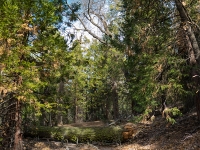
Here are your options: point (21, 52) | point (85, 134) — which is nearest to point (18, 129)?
point (21, 52)

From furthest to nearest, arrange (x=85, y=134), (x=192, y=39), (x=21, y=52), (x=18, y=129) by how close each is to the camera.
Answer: (x=85, y=134)
(x=18, y=129)
(x=192, y=39)
(x=21, y=52)

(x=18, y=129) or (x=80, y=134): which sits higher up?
(x=18, y=129)

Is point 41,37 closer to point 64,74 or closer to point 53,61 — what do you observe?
point 53,61

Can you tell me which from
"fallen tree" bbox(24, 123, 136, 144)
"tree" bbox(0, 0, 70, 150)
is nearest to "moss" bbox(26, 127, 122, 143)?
"fallen tree" bbox(24, 123, 136, 144)

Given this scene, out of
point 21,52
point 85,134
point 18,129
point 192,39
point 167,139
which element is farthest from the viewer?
point 85,134

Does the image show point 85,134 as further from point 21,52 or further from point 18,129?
point 21,52

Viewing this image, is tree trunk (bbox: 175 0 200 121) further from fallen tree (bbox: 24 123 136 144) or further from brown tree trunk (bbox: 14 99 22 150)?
brown tree trunk (bbox: 14 99 22 150)

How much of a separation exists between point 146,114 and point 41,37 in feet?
18.4

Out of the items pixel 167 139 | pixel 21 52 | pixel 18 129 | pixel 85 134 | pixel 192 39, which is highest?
pixel 192 39

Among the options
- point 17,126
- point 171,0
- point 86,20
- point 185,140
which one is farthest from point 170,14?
point 86,20

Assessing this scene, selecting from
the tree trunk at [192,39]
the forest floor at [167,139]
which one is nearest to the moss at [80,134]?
the forest floor at [167,139]

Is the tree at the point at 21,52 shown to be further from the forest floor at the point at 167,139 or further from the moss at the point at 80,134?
the moss at the point at 80,134

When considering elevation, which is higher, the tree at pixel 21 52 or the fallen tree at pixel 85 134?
the tree at pixel 21 52

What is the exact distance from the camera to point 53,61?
29.7 feet
